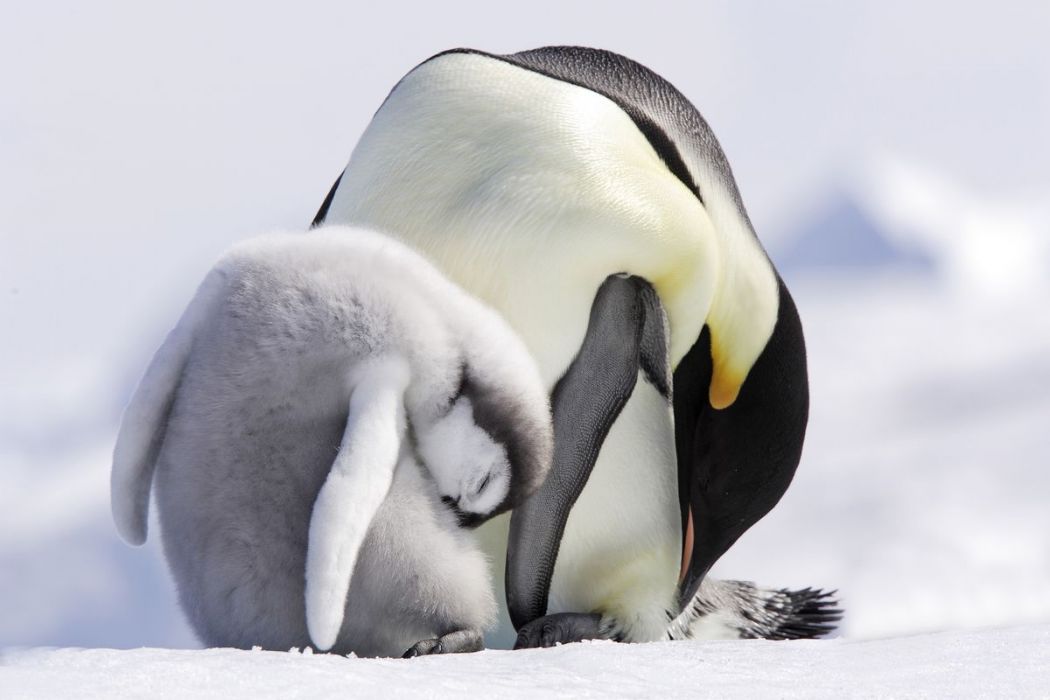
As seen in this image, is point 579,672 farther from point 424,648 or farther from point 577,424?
point 577,424

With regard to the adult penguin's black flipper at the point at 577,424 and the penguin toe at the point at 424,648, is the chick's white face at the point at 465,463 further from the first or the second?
the adult penguin's black flipper at the point at 577,424

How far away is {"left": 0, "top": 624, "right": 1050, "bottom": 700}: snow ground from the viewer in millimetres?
1293

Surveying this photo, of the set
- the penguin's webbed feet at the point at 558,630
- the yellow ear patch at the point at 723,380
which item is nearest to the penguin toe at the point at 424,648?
the penguin's webbed feet at the point at 558,630

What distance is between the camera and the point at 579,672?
148 cm

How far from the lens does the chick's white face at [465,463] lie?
6.34 ft

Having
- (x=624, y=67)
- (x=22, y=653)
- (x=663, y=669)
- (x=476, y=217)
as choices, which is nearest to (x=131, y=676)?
(x=22, y=653)

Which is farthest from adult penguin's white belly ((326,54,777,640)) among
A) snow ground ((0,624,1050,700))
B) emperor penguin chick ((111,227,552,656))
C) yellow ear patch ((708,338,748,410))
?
snow ground ((0,624,1050,700))

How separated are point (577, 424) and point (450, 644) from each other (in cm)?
61

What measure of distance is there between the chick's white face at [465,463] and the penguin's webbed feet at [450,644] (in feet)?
0.56

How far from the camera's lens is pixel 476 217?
2.34 metres

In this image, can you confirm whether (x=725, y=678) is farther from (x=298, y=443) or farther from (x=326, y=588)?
(x=298, y=443)

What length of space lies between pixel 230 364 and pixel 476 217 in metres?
0.60

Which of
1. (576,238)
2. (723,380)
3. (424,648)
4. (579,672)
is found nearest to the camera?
(579,672)

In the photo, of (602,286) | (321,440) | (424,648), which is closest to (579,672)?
(424,648)
